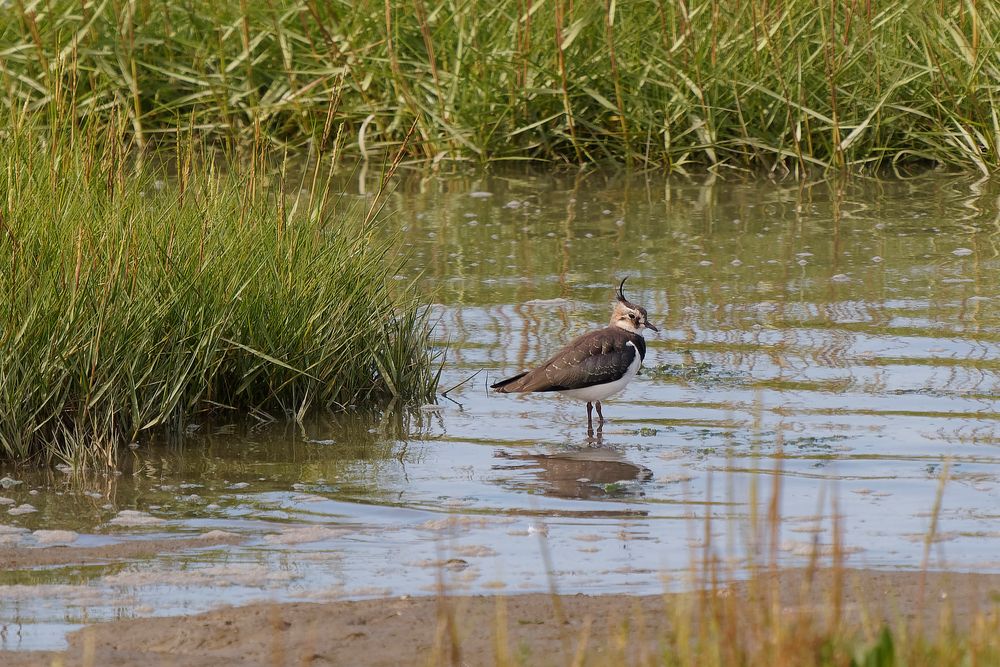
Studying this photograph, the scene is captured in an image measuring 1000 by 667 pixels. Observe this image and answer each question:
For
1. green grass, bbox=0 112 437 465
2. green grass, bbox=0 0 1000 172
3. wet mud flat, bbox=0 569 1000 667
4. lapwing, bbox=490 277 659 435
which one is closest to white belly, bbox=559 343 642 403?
lapwing, bbox=490 277 659 435

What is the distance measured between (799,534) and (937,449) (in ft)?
4.80

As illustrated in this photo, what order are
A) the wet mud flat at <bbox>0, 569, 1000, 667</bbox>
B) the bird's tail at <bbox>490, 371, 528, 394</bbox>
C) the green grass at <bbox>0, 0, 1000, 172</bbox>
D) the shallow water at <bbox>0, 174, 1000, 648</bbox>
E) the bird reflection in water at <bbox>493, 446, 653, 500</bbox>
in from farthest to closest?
1. the green grass at <bbox>0, 0, 1000, 172</bbox>
2. the bird's tail at <bbox>490, 371, 528, 394</bbox>
3. the bird reflection in water at <bbox>493, 446, 653, 500</bbox>
4. the shallow water at <bbox>0, 174, 1000, 648</bbox>
5. the wet mud flat at <bbox>0, 569, 1000, 667</bbox>

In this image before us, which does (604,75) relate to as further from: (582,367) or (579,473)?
(579,473)

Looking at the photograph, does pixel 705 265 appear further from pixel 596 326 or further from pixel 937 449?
pixel 937 449

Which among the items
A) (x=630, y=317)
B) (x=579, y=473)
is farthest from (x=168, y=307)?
(x=630, y=317)

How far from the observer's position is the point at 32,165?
743 centimetres

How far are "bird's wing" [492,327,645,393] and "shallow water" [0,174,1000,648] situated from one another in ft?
0.76

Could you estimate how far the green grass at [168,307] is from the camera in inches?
256

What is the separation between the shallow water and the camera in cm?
525

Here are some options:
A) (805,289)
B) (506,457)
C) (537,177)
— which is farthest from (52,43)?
(506,457)

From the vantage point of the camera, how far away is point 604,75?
13.5m

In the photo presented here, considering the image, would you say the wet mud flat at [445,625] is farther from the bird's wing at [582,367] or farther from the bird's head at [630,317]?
the bird's head at [630,317]

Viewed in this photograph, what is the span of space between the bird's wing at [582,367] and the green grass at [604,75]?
5645 mm

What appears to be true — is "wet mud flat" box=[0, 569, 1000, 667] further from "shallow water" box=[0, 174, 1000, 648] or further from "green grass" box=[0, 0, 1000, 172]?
"green grass" box=[0, 0, 1000, 172]
